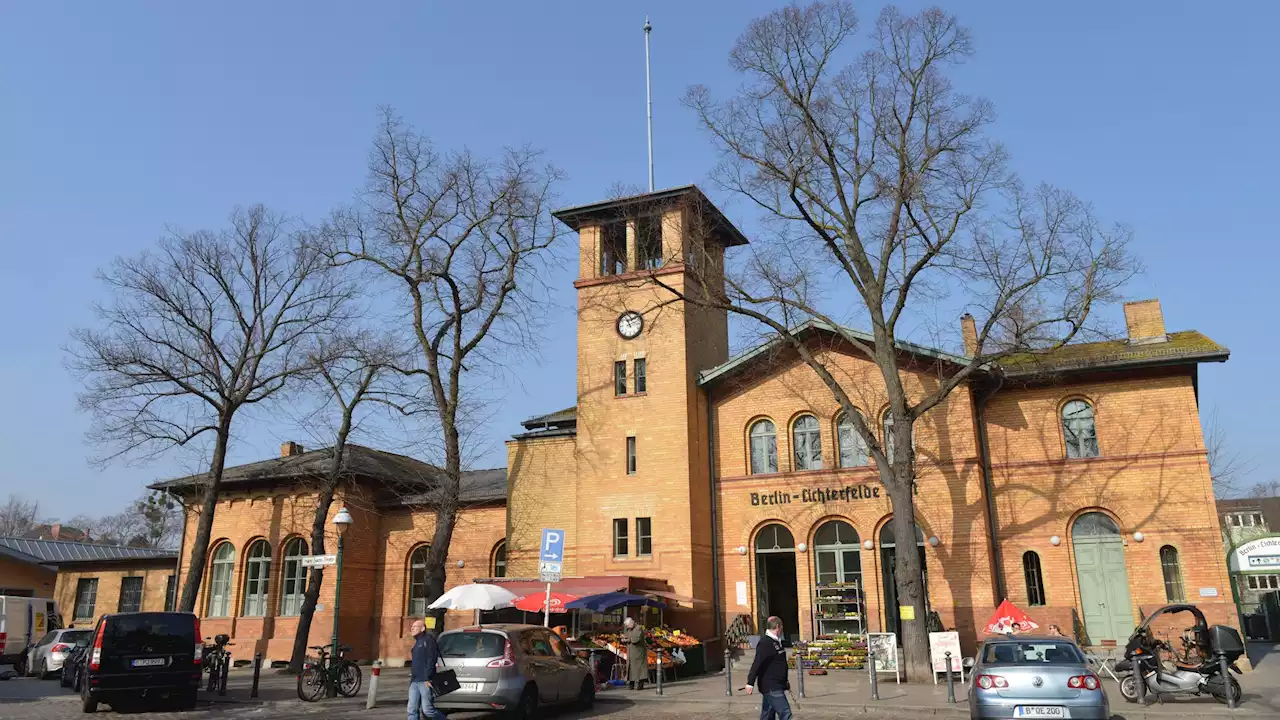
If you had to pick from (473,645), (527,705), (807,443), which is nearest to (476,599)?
(473,645)

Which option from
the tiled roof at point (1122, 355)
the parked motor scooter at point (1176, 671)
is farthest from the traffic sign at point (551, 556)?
the tiled roof at point (1122, 355)

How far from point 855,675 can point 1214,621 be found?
8.99 metres

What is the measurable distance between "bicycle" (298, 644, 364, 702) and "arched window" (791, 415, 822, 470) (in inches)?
530

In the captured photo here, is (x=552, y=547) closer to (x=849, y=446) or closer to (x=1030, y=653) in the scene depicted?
(x=1030, y=653)

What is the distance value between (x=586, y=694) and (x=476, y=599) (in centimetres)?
568

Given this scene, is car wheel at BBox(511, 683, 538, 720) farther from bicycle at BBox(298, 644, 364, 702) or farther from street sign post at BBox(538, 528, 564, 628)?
bicycle at BBox(298, 644, 364, 702)

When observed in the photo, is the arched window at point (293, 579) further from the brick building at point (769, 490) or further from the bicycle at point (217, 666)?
the bicycle at point (217, 666)

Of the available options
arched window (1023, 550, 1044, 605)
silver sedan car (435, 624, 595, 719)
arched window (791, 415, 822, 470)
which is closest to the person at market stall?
silver sedan car (435, 624, 595, 719)

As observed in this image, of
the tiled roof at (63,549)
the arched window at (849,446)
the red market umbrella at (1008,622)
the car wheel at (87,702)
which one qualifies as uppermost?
the arched window at (849,446)

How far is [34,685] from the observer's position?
23750mm

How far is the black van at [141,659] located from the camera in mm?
15961

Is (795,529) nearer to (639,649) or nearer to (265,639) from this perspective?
(639,649)

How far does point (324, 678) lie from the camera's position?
18375 millimetres

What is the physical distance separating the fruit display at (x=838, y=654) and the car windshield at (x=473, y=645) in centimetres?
1108
